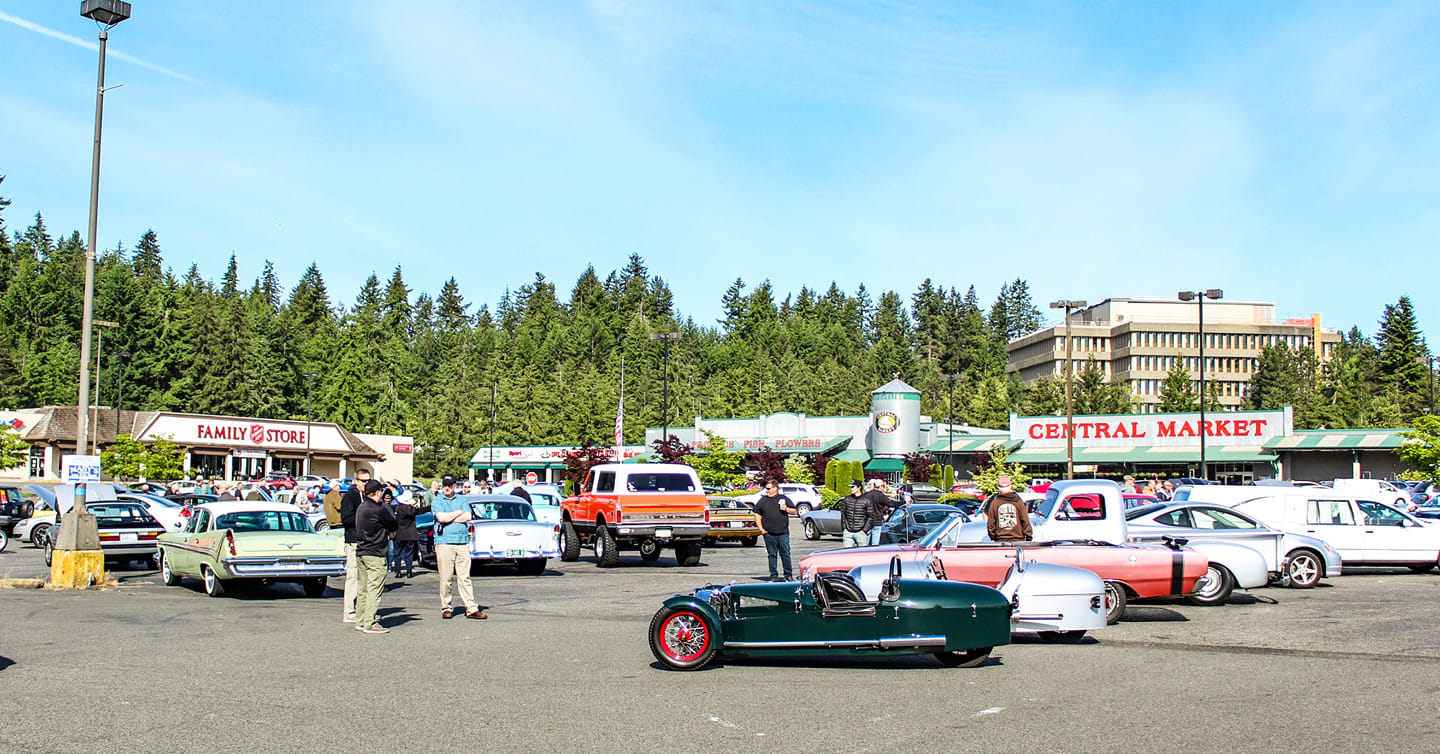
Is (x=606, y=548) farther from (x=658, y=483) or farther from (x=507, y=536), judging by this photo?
(x=507, y=536)

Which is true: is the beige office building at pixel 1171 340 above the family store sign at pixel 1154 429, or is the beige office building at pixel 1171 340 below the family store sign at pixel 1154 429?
above

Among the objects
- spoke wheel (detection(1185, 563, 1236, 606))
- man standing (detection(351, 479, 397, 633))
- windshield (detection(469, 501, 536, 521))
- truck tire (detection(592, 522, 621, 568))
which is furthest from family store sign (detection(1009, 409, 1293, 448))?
man standing (detection(351, 479, 397, 633))

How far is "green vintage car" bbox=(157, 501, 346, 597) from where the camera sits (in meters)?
16.5

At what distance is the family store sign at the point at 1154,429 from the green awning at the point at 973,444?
1.19 meters

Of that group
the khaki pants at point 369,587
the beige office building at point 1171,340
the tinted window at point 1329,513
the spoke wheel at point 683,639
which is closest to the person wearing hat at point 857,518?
the tinted window at point 1329,513

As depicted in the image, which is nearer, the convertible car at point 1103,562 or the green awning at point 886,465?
the convertible car at point 1103,562

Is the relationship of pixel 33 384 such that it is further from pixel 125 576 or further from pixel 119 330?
pixel 125 576

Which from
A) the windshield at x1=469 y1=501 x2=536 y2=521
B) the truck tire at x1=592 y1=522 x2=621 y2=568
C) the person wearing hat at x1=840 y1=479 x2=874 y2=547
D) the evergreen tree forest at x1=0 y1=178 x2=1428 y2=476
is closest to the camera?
the person wearing hat at x1=840 y1=479 x2=874 y2=547

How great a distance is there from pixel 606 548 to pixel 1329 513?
13.4 metres

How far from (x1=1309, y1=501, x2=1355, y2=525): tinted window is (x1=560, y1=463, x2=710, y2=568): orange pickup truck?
11.1 m

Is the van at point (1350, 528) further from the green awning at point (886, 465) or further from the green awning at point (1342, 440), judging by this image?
the green awning at point (886, 465)

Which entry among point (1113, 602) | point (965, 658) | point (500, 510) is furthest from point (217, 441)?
point (965, 658)

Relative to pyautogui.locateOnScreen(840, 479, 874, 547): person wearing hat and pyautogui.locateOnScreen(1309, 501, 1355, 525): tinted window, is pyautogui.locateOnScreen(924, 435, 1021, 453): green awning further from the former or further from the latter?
pyautogui.locateOnScreen(840, 479, 874, 547): person wearing hat

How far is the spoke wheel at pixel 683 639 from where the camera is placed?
10.3 m
